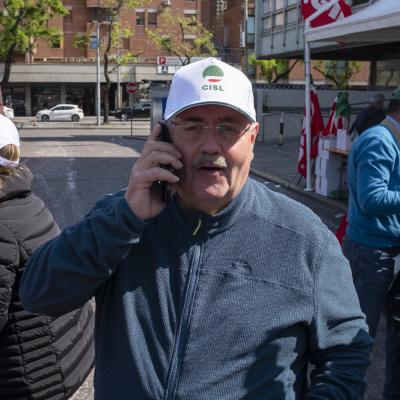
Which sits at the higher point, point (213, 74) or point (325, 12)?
point (325, 12)

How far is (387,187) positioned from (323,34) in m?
7.61

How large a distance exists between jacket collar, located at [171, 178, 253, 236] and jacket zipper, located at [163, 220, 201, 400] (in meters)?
0.02

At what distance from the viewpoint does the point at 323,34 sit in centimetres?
1031

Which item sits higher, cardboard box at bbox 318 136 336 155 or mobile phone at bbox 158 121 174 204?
mobile phone at bbox 158 121 174 204

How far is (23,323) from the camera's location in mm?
2316

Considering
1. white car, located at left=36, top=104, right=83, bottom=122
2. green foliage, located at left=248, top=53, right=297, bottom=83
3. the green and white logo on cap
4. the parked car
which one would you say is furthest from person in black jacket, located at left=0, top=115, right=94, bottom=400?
the parked car

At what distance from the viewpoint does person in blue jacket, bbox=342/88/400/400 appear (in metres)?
3.26

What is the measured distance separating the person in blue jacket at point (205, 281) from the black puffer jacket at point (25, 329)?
624 mm

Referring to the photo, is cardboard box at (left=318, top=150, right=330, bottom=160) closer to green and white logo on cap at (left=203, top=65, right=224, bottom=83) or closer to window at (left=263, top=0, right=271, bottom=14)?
green and white logo on cap at (left=203, top=65, right=224, bottom=83)

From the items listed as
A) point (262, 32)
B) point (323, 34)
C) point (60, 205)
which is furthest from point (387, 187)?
point (262, 32)

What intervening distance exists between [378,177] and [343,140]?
7.73 metres

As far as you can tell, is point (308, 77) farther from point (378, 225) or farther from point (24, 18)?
point (24, 18)

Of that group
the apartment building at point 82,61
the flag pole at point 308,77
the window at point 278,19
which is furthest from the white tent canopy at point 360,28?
the apartment building at point 82,61

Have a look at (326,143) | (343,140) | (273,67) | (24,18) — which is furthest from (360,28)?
(273,67)
